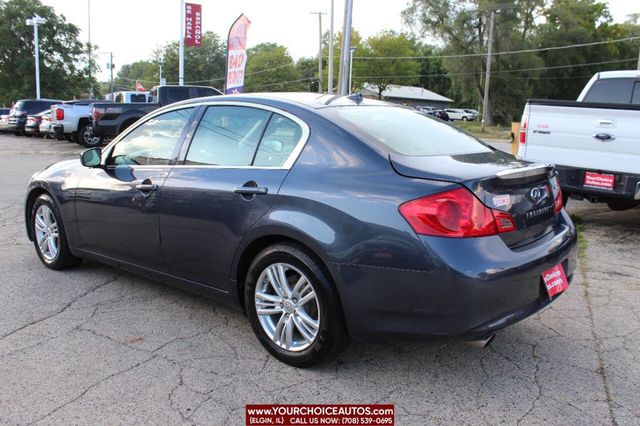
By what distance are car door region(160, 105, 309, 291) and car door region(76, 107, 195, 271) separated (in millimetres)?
156

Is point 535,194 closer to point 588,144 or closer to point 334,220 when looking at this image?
point 334,220

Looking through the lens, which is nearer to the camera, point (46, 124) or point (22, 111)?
point (46, 124)

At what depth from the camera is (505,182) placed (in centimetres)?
286

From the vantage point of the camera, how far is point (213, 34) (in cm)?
9388

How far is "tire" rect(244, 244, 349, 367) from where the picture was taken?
9.73ft

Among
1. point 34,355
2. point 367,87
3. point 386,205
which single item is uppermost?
point 367,87

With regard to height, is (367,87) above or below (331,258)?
above

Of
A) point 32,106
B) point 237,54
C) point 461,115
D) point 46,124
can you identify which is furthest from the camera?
point 461,115

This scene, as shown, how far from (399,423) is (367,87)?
2997 inches

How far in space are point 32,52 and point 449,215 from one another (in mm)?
46081

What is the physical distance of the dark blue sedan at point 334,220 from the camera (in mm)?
2684

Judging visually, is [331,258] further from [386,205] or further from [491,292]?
[491,292]

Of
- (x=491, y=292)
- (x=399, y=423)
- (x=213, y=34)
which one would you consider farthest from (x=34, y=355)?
(x=213, y=34)

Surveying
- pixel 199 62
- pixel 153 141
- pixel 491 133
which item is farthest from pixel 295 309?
pixel 199 62
